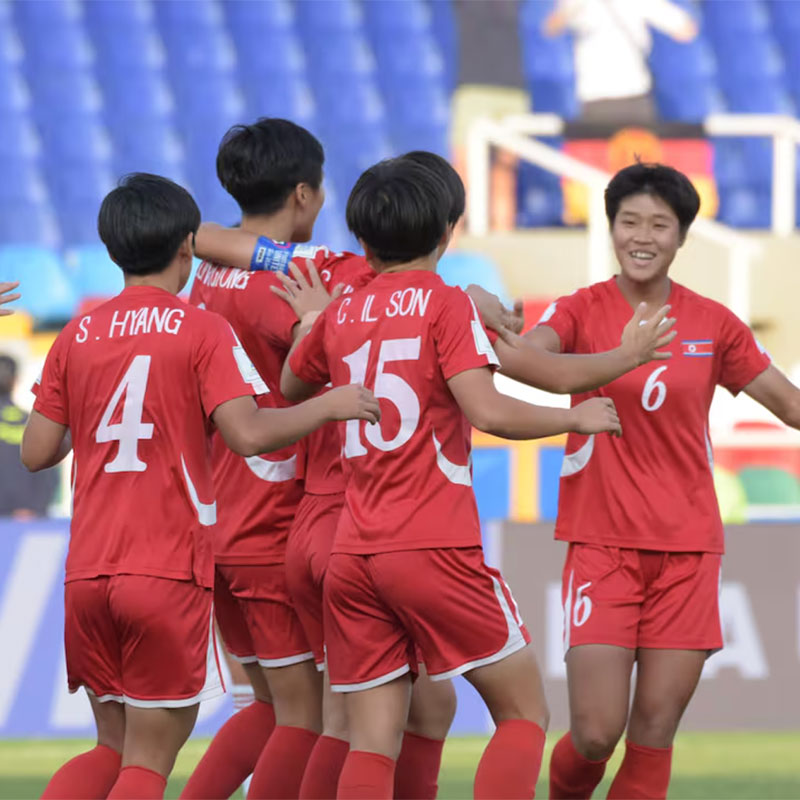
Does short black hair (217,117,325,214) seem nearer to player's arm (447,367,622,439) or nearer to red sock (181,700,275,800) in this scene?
player's arm (447,367,622,439)

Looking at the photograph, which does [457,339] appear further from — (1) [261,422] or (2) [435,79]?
(2) [435,79]

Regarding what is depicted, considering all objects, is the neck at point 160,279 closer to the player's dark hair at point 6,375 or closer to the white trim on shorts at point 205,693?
the white trim on shorts at point 205,693

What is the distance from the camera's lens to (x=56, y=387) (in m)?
3.31

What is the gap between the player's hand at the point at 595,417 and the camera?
314cm

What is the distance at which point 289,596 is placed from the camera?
3.71 m

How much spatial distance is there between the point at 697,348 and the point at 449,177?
0.92 meters

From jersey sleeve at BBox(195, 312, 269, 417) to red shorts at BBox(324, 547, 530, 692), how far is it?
17.4 inches

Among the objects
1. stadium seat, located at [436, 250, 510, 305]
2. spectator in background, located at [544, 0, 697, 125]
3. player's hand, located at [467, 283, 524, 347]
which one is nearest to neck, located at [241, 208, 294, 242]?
player's hand, located at [467, 283, 524, 347]

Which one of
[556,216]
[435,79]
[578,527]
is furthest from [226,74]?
[578,527]

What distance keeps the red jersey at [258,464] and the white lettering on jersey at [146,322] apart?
41cm

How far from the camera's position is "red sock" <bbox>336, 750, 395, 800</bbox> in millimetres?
3133

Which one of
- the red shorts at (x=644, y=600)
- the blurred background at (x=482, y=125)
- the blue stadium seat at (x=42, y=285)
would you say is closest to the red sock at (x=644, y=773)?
the red shorts at (x=644, y=600)

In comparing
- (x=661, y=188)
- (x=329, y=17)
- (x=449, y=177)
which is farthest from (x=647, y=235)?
(x=329, y=17)

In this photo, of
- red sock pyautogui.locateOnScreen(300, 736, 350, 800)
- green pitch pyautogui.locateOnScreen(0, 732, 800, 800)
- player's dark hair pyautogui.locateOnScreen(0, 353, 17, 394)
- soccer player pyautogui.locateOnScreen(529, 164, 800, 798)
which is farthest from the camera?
player's dark hair pyautogui.locateOnScreen(0, 353, 17, 394)
